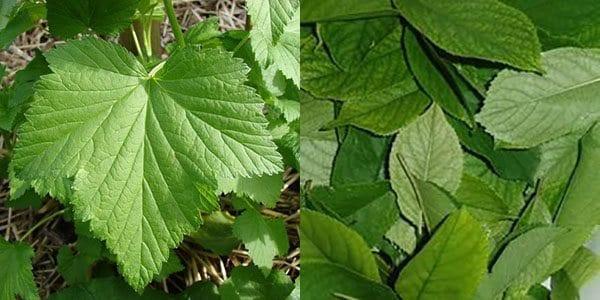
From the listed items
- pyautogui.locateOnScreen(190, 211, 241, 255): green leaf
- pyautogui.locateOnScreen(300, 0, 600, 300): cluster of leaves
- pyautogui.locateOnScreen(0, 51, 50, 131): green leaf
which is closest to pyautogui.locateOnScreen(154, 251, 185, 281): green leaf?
pyautogui.locateOnScreen(190, 211, 241, 255): green leaf

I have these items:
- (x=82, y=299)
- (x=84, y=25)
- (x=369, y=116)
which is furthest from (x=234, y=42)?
(x=369, y=116)

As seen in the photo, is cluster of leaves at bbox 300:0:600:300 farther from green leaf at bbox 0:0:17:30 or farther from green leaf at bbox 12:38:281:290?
green leaf at bbox 0:0:17:30

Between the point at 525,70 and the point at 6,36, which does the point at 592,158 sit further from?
the point at 6,36

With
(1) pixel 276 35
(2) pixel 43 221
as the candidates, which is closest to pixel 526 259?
(1) pixel 276 35

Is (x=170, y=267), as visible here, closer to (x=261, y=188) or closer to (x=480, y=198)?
(x=261, y=188)

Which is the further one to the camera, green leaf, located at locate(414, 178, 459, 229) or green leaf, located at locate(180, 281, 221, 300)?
green leaf, located at locate(180, 281, 221, 300)

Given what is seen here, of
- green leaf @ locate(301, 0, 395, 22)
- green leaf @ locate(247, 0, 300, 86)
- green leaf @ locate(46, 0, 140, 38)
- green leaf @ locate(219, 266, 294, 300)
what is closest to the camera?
green leaf @ locate(301, 0, 395, 22)

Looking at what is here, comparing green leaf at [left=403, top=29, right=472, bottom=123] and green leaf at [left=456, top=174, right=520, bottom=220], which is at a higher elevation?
green leaf at [left=403, top=29, right=472, bottom=123]
